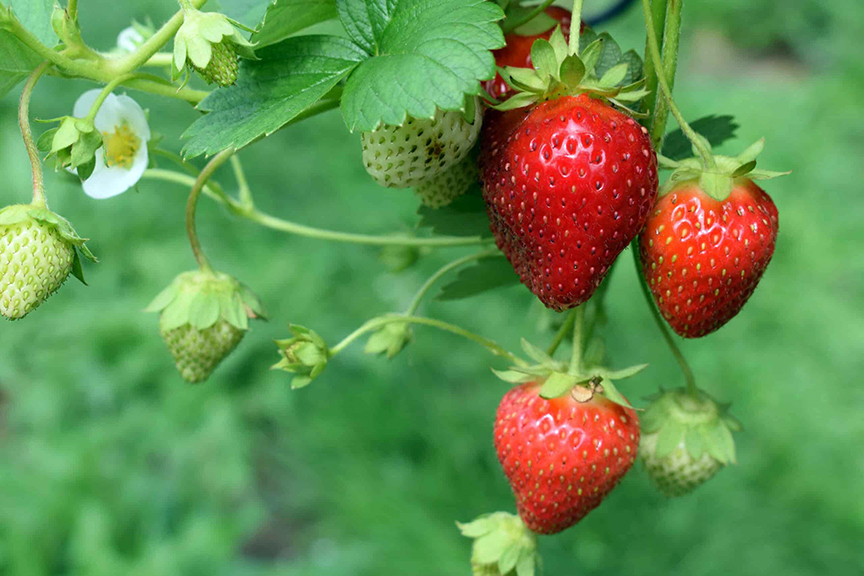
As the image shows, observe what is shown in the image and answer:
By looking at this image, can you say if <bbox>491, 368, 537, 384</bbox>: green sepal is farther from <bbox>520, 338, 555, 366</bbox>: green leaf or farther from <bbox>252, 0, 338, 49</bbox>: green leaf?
<bbox>252, 0, 338, 49</bbox>: green leaf

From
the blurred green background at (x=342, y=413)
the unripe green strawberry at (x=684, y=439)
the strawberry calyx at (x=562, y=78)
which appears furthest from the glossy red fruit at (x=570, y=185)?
the blurred green background at (x=342, y=413)

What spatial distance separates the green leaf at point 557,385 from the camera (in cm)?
64

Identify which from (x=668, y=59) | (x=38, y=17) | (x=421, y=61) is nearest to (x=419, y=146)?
(x=421, y=61)

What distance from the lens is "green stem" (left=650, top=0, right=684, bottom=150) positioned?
21.7 inches

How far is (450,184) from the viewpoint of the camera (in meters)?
0.65

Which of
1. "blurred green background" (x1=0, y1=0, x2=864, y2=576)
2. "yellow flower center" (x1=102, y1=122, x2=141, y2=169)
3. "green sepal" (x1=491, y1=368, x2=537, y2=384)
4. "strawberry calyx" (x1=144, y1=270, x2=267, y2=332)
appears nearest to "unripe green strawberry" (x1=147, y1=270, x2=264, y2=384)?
"strawberry calyx" (x1=144, y1=270, x2=267, y2=332)

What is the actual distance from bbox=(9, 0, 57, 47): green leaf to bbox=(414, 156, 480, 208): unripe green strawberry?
27 centimetres

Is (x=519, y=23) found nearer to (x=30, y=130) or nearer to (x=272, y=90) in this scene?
(x=272, y=90)

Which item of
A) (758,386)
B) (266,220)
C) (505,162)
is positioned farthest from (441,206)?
(758,386)

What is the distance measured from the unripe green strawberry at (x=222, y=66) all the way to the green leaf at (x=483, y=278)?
0.31m

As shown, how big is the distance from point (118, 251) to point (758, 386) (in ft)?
6.50

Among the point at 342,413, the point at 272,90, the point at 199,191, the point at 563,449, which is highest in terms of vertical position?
the point at 272,90

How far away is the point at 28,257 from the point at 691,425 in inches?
20.7

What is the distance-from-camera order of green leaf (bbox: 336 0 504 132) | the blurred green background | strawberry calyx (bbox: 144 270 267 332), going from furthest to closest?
1. the blurred green background
2. strawberry calyx (bbox: 144 270 267 332)
3. green leaf (bbox: 336 0 504 132)
